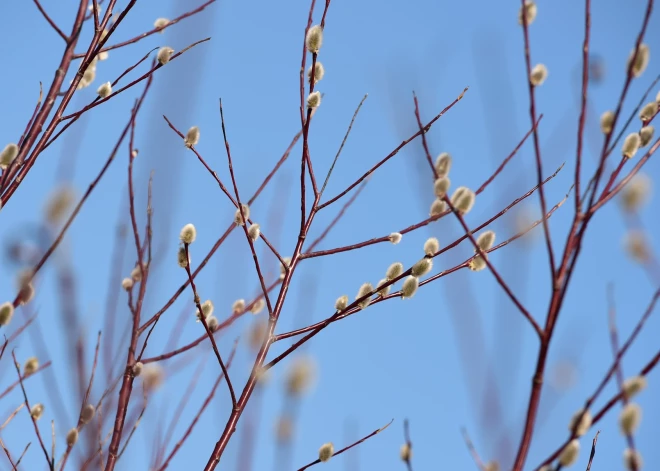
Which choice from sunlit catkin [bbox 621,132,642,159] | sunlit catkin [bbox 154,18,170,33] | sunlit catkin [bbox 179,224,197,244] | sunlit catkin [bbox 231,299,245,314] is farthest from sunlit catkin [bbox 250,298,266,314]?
sunlit catkin [bbox 621,132,642,159]

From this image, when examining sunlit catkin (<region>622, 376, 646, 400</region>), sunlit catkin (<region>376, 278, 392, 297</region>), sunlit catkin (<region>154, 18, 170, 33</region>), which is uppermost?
sunlit catkin (<region>154, 18, 170, 33</region>)

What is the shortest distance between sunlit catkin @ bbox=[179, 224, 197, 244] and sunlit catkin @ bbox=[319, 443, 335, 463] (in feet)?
2.49

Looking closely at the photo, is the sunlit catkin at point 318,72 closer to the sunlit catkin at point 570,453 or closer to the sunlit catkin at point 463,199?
the sunlit catkin at point 463,199

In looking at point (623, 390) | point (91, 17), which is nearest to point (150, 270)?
point (91, 17)

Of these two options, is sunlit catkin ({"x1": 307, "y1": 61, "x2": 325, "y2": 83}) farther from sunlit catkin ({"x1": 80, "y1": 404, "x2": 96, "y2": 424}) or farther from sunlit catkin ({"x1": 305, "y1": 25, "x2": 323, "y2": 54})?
sunlit catkin ({"x1": 80, "y1": 404, "x2": 96, "y2": 424})

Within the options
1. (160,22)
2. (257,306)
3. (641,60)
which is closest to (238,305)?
(257,306)

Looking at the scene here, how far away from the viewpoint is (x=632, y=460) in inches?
44.3

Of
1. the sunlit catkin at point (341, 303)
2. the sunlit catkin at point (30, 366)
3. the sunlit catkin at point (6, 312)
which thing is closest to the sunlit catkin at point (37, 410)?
the sunlit catkin at point (30, 366)

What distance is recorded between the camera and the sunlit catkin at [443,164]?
165 centimetres

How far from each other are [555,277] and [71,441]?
5.57 ft

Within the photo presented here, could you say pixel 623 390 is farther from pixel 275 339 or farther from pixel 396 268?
pixel 275 339

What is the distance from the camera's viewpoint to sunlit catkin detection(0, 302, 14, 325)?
2.01m

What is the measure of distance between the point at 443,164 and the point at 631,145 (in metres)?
0.47

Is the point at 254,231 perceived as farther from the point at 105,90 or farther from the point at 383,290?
the point at 105,90
